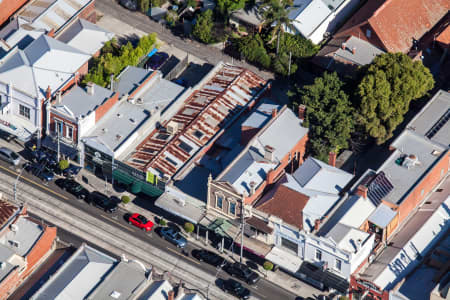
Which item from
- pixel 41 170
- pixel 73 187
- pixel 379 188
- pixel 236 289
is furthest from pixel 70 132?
pixel 379 188

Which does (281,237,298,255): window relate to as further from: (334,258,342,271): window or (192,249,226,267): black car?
(192,249,226,267): black car

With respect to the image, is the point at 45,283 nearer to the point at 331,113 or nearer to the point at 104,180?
the point at 104,180

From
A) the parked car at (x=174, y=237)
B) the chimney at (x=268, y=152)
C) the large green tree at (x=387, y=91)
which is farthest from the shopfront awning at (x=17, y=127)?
the large green tree at (x=387, y=91)

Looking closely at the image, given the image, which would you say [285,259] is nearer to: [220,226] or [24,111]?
[220,226]

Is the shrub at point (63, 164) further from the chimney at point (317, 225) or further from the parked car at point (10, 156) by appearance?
the chimney at point (317, 225)

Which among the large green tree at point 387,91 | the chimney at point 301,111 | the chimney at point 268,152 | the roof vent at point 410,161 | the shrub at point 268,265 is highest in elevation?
the large green tree at point 387,91
